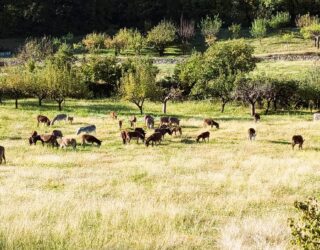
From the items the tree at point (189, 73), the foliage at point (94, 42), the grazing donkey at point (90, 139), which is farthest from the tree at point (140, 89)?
the foliage at point (94, 42)

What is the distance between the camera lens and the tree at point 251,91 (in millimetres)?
56934

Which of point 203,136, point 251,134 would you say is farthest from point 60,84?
point 251,134

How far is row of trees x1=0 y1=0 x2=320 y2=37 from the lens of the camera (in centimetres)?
13175

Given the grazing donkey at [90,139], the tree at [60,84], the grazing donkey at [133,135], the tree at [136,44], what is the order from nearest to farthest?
the grazing donkey at [90,139] → the grazing donkey at [133,135] → the tree at [60,84] → the tree at [136,44]

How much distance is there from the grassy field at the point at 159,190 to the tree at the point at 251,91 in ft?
47.1

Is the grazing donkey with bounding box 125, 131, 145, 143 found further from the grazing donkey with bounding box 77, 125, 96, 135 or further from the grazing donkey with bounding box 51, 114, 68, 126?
the grazing donkey with bounding box 51, 114, 68, 126

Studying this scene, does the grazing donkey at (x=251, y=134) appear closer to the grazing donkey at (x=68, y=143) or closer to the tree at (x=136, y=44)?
the grazing donkey at (x=68, y=143)

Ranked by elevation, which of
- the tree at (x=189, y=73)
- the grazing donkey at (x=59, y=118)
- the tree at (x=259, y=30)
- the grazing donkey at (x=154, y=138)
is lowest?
the grazing donkey at (x=154, y=138)

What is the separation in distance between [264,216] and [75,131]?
29.7 meters

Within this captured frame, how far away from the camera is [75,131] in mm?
42062

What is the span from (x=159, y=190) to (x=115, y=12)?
432 feet

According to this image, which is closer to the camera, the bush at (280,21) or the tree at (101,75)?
the tree at (101,75)

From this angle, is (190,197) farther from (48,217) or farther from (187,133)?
(187,133)

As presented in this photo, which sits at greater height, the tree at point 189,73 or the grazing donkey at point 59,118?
the tree at point 189,73
